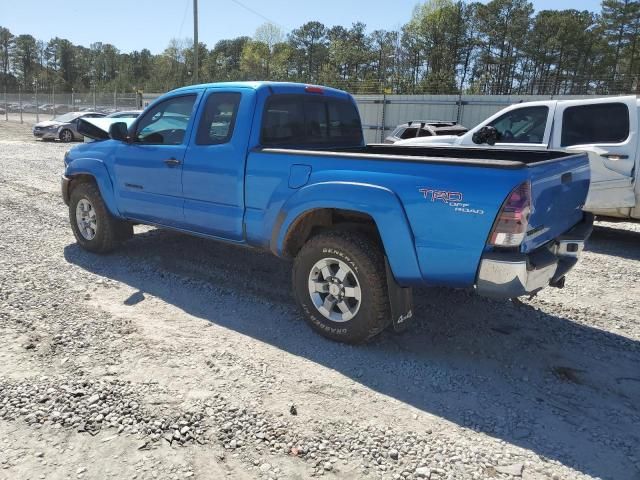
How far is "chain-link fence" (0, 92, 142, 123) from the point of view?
1241 inches

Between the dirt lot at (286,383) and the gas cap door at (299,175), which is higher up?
the gas cap door at (299,175)

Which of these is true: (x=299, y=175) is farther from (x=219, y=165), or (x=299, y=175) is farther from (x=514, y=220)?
(x=514, y=220)

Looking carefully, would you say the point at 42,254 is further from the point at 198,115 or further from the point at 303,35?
the point at 303,35

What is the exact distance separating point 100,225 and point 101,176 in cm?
56

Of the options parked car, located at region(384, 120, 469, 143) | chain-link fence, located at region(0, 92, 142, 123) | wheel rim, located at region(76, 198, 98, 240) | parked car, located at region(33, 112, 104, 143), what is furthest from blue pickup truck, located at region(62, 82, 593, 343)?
chain-link fence, located at region(0, 92, 142, 123)

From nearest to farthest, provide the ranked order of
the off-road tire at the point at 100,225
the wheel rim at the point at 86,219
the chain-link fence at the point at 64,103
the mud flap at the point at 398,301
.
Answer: the mud flap at the point at 398,301 < the off-road tire at the point at 100,225 < the wheel rim at the point at 86,219 < the chain-link fence at the point at 64,103

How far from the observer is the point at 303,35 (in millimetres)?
101500

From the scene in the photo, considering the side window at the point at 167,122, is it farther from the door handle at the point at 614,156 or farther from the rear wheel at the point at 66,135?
the rear wheel at the point at 66,135

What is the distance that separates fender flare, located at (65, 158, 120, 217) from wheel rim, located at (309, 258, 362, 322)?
286cm

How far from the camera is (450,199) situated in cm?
332

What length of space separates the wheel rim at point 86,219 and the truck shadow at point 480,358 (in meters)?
0.45

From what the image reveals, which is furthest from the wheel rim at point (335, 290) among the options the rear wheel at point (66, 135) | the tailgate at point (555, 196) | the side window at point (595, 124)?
the rear wheel at point (66, 135)

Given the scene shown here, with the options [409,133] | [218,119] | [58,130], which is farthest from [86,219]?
[58,130]

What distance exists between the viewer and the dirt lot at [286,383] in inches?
109
